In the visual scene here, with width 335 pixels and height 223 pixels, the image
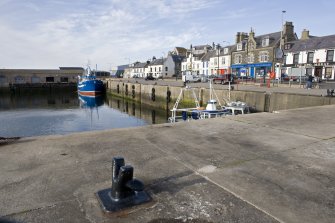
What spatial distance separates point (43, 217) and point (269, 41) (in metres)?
52.7

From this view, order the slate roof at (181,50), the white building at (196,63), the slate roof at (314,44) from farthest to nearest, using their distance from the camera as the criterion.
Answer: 1. the slate roof at (181,50)
2. the white building at (196,63)
3. the slate roof at (314,44)

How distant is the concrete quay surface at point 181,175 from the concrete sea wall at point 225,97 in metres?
10.7

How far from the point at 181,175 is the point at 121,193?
0.99 metres

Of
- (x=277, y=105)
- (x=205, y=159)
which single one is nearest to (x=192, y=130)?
(x=205, y=159)

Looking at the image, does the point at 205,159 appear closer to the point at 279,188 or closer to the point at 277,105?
the point at 279,188

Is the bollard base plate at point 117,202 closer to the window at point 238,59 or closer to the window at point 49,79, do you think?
the window at point 238,59

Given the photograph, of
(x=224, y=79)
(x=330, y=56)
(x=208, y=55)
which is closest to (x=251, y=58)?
(x=208, y=55)

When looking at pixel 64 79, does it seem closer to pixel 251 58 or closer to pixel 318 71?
pixel 251 58

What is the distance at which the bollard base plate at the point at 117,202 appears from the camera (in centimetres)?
259

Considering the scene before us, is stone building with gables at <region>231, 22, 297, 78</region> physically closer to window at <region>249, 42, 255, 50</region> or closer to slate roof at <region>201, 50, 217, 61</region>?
window at <region>249, 42, 255, 50</region>

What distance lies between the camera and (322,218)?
247cm

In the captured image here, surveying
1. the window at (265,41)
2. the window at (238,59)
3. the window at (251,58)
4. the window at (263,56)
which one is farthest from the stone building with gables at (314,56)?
the window at (238,59)

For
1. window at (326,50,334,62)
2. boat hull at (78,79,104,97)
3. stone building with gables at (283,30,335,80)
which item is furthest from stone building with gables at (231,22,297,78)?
boat hull at (78,79,104,97)

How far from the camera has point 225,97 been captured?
21797mm
